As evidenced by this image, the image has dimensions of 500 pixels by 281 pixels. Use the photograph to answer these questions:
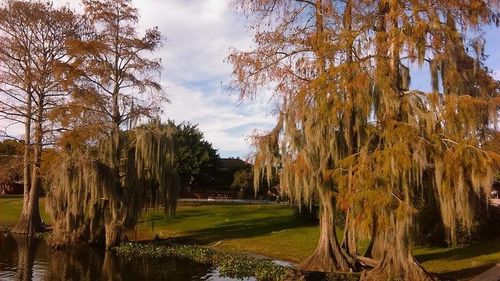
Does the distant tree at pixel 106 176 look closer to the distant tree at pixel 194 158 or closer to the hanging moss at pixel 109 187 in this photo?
the hanging moss at pixel 109 187

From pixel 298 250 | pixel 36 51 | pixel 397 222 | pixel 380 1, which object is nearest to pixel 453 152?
pixel 397 222

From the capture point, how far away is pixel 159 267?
68.8 ft

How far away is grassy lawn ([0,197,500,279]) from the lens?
1953 cm

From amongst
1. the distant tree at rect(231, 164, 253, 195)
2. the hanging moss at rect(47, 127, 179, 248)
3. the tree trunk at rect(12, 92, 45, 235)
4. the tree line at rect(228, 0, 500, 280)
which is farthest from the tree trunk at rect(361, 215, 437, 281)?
the distant tree at rect(231, 164, 253, 195)

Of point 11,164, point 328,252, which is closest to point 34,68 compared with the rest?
point 11,164

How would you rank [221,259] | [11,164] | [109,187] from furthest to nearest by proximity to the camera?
[11,164] → [109,187] → [221,259]

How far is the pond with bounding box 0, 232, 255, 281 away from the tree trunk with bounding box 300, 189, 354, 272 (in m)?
3.01

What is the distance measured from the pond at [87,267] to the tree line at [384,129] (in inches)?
184

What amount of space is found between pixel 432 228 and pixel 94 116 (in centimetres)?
1935

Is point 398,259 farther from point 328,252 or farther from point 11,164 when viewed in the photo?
point 11,164

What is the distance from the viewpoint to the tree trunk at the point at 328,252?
18.2 m

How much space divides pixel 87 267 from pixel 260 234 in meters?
11.9

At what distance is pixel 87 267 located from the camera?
2059 centimetres

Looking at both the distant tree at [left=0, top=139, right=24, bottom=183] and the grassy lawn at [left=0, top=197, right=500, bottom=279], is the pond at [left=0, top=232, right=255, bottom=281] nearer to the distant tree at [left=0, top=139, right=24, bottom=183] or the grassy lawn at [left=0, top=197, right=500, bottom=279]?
the grassy lawn at [left=0, top=197, right=500, bottom=279]
